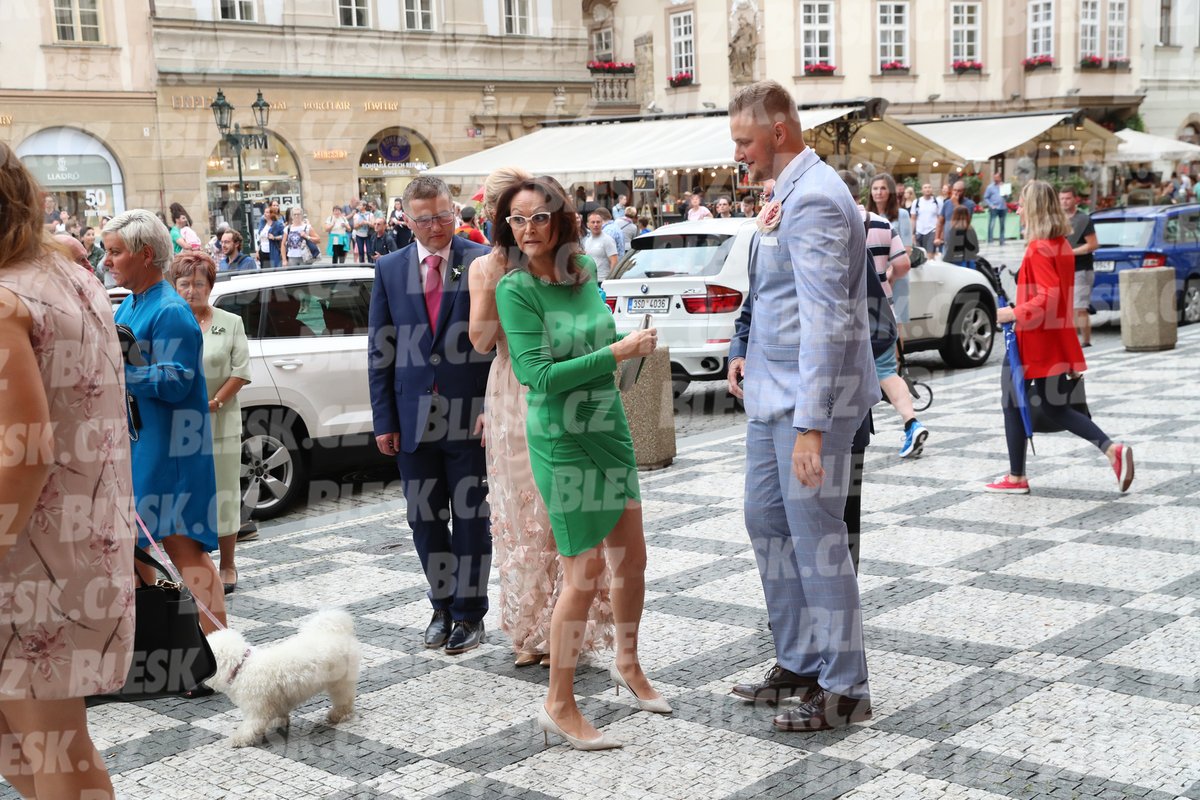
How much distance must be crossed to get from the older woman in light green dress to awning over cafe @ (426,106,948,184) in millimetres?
15500

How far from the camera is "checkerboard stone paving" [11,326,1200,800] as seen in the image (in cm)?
413

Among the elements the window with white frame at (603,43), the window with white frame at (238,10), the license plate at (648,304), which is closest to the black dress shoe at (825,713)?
the license plate at (648,304)

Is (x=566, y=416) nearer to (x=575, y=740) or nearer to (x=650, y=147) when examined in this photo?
(x=575, y=740)

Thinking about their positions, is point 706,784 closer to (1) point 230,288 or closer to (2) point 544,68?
(1) point 230,288

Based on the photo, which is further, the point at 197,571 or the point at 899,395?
the point at 899,395

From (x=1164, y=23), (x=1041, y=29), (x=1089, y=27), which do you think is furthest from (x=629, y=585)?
(x=1164, y=23)

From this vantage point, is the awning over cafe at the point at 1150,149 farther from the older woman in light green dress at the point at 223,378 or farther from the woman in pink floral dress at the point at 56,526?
the woman in pink floral dress at the point at 56,526

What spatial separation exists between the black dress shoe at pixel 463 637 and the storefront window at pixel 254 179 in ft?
99.3

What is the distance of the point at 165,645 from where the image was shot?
340 centimetres

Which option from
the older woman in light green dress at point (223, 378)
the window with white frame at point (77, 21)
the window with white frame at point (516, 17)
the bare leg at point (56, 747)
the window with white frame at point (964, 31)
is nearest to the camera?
the bare leg at point (56, 747)

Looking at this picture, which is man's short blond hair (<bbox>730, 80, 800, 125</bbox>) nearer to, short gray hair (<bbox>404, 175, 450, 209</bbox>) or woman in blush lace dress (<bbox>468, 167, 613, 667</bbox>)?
woman in blush lace dress (<bbox>468, 167, 613, 667</bbox>)

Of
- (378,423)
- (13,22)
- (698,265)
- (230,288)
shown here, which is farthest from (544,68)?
(378,423)

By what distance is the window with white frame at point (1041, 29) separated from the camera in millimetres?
50562

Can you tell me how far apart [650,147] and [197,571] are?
20.1 metres
